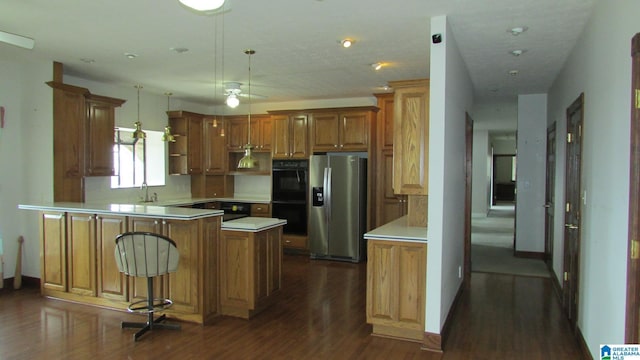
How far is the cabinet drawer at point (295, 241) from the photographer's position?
23.4ft

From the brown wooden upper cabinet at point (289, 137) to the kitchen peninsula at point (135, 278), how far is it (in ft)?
9.44

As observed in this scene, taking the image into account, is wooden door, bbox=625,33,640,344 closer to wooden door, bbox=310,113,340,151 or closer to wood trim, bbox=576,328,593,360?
wood trim, bbox=576,328,593,360

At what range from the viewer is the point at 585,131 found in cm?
343

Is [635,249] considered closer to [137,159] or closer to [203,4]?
[203,4]

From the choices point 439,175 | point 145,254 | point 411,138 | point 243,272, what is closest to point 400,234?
point 439,175

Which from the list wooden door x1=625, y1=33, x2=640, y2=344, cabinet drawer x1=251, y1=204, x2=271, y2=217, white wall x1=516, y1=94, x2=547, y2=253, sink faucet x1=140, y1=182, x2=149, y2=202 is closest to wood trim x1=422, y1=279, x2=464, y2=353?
wooden door x1=625, y1=33, x2=640, y2=344

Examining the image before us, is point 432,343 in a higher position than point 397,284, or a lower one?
lower

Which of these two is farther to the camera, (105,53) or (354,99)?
(354,99)

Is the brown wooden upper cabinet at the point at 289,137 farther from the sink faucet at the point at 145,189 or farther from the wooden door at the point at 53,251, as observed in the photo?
the wooden door at the point at 53,251

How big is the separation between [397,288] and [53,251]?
12.3 feet

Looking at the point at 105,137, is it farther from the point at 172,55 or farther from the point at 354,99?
the point at 354,99

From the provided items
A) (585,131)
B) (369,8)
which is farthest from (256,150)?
(585,131)

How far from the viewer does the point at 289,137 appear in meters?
7.23

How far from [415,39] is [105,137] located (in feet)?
13.9
